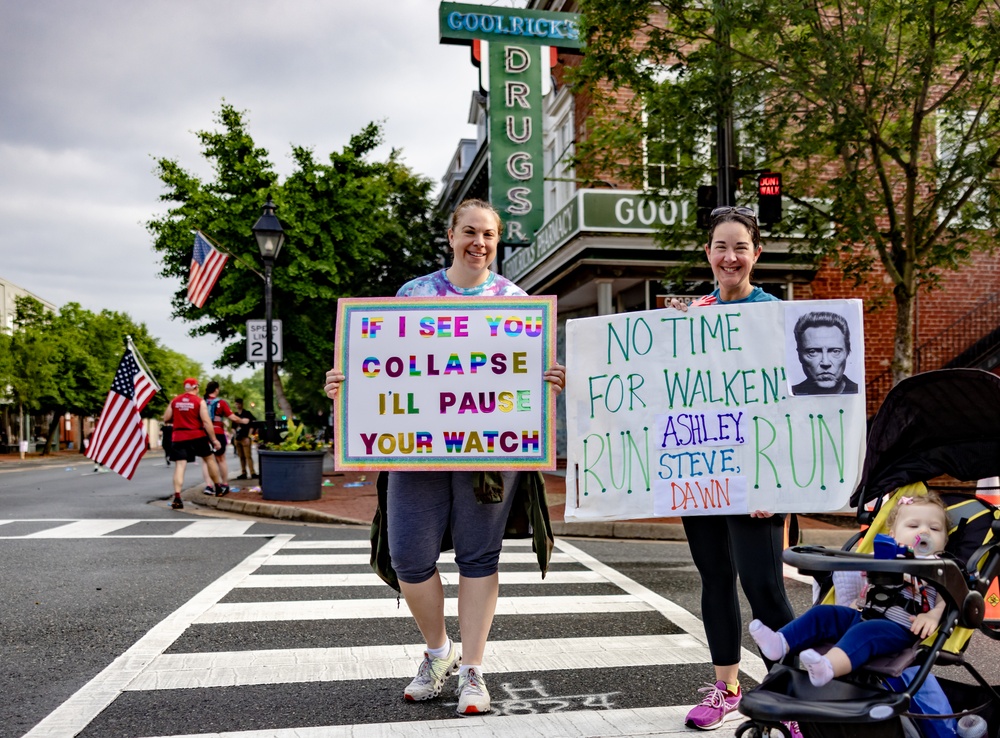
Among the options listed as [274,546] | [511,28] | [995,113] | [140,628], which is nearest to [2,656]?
[140,628]

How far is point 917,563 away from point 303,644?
11.0 ft

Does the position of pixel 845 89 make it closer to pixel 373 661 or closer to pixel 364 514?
pixel 364 514

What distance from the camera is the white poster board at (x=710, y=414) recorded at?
10.8ft

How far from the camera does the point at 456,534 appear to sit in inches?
135

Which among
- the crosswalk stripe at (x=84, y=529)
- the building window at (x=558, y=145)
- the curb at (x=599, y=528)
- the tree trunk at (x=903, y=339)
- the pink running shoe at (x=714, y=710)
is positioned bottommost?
the curb at (x=599, y=528)

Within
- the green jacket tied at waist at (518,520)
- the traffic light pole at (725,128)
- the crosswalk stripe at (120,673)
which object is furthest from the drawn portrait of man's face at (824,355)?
the traffic light pole at (725,128)

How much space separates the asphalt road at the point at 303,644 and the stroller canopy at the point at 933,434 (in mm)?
Result: 1264

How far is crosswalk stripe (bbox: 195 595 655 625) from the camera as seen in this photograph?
5.24m

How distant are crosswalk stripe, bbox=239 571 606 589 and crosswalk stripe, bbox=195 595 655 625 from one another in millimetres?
618

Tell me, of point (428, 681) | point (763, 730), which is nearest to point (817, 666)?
point (763, 730)

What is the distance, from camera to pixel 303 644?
459cm

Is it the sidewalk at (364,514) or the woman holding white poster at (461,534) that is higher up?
the woman holding white poster at (461,534)

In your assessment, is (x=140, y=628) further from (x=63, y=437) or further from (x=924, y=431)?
(x=63, y=437)

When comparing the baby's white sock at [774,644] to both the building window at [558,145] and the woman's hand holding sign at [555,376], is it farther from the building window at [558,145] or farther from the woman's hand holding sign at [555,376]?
the building window at [558,145]
